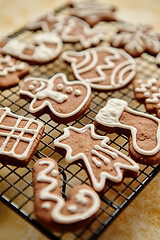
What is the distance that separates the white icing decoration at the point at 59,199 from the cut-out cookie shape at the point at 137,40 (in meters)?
1.02

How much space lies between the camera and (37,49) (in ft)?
5.97

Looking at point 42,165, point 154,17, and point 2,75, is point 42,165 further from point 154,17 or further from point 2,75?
point 154,17

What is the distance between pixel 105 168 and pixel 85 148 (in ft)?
0.45

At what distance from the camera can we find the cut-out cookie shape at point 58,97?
145cm

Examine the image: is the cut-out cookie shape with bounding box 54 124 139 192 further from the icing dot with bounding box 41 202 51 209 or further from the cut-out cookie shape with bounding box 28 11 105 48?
the cut-out cookie shape with bounding box 28 11 105 48

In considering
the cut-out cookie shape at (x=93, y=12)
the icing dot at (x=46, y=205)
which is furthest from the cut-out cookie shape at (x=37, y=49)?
the icing dot at (x=46, y=205)

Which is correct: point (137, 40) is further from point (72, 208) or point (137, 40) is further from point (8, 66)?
point (72, 208)

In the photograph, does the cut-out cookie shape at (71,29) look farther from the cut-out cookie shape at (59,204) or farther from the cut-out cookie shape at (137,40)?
the cut-out cookie shape at (59,204)

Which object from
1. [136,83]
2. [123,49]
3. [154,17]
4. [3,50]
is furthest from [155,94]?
[154,17]

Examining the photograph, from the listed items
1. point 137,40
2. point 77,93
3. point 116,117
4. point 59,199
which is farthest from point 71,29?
point 59,199

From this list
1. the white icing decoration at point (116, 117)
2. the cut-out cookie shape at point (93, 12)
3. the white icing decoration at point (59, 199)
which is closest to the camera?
the white icing decoration at point (59, 199)

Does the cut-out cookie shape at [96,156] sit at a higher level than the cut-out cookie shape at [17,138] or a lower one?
higher

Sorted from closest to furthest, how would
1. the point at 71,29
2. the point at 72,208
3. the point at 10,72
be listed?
the point at 72,208
the point at 10,72
the point at 71,29

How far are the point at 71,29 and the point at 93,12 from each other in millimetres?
273
